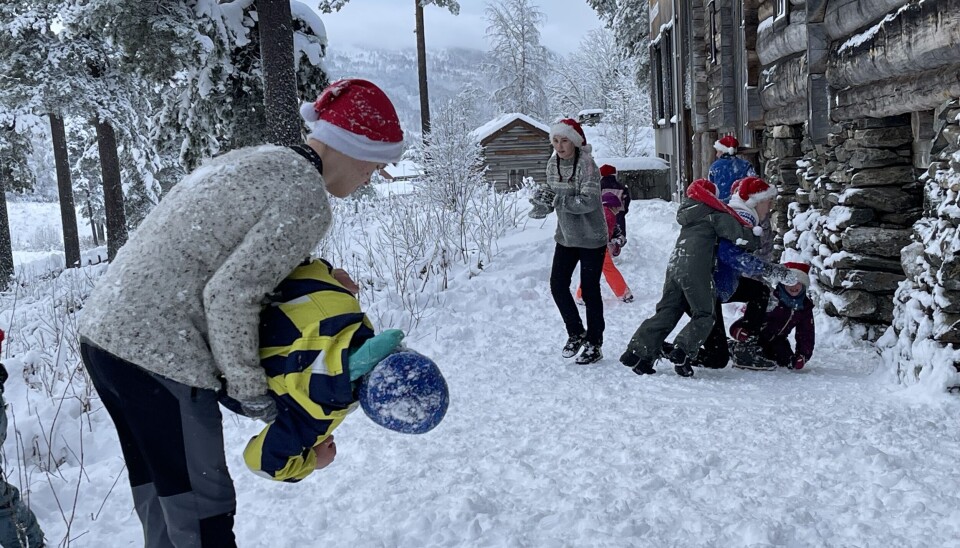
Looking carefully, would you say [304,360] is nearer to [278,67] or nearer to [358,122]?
[358,122]

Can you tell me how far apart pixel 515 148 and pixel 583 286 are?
26268 mm

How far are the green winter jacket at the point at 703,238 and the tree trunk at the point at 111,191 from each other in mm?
15648

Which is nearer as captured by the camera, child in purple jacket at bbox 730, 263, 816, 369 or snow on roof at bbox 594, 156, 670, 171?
child in purple jacket at bbox 730, 263, 816, 369

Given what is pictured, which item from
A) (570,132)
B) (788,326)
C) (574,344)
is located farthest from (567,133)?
(788,326)

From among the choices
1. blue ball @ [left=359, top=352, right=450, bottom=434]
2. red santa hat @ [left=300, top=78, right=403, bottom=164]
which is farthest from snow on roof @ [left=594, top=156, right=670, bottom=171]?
blue ball @ [left=359, top=352, right=450, bottom=434]

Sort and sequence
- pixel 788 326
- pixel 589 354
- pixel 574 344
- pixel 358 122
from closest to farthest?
pixel 358 122, pixel 788 326, pixel 589 354, pixel 574 344

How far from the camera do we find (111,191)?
1791cm

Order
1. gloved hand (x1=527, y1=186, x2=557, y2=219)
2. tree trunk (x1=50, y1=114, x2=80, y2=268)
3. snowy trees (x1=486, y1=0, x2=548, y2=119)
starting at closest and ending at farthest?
1. gloved hand (x1=527, y1=186, x2=557, y2=219)
2. tree trunk (x1=50, y1=114, x2=80, y2=268)
3. snowy trees (x1=486, y1=0, x2=548, y2=119)

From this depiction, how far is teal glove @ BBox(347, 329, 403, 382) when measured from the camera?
182cm

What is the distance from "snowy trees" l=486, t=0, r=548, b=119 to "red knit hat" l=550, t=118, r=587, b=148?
3999 centimetres

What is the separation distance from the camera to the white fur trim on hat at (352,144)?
2068 millimetres

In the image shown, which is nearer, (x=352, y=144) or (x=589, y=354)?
(x=352, y=144)

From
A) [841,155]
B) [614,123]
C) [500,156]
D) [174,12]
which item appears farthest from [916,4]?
[614,123]

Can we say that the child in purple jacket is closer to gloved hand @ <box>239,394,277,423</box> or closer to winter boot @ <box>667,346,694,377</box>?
winter boot @ <box>667,346,694,377</box>
